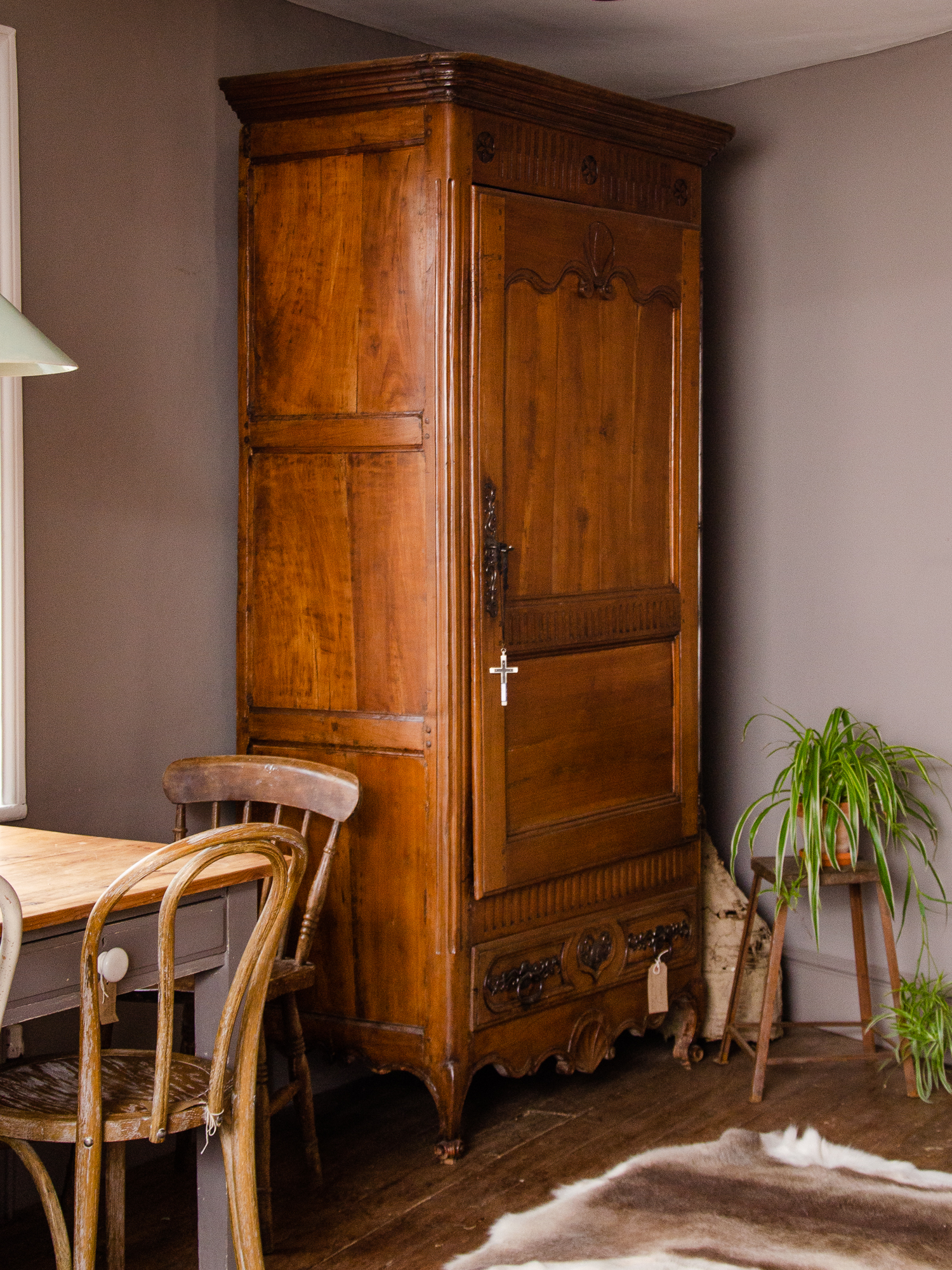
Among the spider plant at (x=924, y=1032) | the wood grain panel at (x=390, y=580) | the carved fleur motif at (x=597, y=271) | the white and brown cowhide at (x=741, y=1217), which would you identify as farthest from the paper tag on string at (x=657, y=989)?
the carved fleur motif at (x=597, y=271)

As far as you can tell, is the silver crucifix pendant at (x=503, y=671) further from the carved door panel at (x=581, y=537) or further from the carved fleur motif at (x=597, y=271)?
the carved fleur motif at (x=597, y=271)

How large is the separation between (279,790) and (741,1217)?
53.9 inches

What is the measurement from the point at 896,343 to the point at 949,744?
1.16 meters

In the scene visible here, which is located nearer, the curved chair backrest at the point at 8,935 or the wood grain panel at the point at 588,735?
the curved chair backrest at the point at 8,935

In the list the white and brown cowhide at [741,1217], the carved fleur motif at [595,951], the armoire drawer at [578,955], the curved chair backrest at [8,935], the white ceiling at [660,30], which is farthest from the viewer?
the white ceiling at [660,30]

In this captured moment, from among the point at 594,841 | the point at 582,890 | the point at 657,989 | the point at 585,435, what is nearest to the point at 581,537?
the point at 585,435

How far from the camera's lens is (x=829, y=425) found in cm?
407

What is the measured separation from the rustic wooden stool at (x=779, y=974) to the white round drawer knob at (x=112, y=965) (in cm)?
192

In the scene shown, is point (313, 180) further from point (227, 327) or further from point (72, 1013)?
point (72, 1013)

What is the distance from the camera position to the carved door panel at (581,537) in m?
3.21

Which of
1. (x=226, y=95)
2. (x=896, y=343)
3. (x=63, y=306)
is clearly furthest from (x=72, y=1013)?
(x=896, y=343)

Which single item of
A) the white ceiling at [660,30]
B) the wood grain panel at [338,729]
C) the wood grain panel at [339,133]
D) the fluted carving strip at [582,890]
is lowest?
the fluted carving strip at [582,890]

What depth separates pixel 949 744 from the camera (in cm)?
384

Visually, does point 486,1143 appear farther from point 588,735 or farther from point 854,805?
point 854,805
